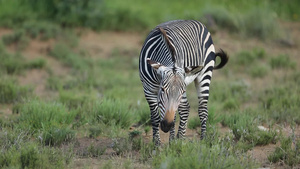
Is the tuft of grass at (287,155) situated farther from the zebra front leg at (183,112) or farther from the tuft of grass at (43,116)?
the tuft of grass at (43,116)

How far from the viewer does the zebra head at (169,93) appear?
504cm

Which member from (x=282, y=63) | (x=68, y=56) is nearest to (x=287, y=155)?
(x=282, y=63)

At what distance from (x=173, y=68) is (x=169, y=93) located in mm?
313

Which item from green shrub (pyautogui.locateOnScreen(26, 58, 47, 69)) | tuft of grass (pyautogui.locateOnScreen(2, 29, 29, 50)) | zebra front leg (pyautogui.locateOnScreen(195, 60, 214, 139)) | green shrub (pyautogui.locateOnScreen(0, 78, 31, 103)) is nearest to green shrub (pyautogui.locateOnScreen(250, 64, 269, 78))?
zebra front leg (pyautogui.locateOnScreen(195, 60, 214, 139))

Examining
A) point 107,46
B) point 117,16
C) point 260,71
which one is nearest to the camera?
point 260,71

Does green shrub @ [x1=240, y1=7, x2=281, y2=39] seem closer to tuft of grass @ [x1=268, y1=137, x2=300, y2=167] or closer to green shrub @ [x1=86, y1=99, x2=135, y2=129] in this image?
green shrub @ [x1=86, y1=99, x2=135, y2=129]

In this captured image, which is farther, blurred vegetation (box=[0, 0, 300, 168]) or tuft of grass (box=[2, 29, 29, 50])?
tuft of grass (box=[2, 29, 29, 50])

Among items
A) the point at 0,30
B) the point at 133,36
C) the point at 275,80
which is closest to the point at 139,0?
the point at 133,36

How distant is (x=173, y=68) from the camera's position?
5.18 metres

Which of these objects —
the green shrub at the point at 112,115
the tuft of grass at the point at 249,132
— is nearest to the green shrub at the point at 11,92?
the green shrub at the point at 112,115

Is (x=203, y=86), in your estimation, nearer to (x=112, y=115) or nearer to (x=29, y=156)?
(x=112, y=115)

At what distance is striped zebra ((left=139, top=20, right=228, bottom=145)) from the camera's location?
5.09 metres

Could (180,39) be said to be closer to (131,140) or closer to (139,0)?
(131,140)

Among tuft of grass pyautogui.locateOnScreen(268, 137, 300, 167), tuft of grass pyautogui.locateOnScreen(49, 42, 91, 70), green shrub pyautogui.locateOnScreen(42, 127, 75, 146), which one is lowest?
green shrub pyautogui.locateOnScreen(42, 127, 75, 146)
